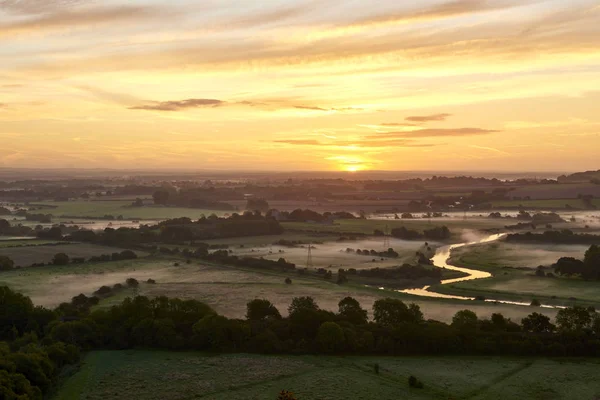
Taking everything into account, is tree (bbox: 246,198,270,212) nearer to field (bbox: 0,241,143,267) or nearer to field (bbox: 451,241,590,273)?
field (bbox: 0,241,143,267)

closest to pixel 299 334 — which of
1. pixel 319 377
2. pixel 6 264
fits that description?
pixel 319 377

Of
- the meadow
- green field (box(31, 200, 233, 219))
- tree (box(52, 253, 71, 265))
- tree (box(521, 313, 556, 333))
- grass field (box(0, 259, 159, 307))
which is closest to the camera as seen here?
tree (box(521, 313, 556, 333))

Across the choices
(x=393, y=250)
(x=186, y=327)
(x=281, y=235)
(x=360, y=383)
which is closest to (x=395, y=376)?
(x=360, y=383)

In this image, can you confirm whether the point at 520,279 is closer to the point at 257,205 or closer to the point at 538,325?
the point at 538,325

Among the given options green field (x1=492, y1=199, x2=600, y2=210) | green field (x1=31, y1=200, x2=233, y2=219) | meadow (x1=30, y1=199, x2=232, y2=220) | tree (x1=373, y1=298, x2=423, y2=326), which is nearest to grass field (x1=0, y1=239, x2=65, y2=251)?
meadow (x1=30, y1=199, x2=232, y2=220)

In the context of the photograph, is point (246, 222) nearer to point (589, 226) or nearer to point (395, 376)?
point (589, 226)

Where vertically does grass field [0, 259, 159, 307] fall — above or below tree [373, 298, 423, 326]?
below

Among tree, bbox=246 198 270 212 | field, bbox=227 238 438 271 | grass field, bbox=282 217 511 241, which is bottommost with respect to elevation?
field, bbox=227 238 438 271
